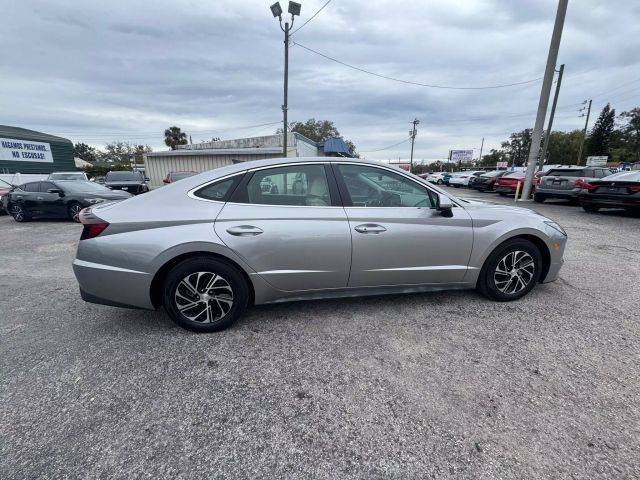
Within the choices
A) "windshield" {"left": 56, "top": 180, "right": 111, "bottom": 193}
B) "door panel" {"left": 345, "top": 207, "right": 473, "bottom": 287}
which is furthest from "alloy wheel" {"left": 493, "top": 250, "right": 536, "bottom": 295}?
"windshield" {"left": 56, "top": 180, "right": 111, "bottom": 193}

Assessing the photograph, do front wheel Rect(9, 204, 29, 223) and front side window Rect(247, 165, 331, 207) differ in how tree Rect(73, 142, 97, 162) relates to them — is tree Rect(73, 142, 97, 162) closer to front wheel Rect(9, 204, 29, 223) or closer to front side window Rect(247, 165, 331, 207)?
front wheel Rect(9, 204, 29, 223)

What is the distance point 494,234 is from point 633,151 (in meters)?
80.3

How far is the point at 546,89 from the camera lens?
12211 millimetres

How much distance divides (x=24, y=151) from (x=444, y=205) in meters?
26.1

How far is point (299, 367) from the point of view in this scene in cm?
225

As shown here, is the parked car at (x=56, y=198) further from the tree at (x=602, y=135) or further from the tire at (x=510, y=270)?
the tree at (x=602, y=135)

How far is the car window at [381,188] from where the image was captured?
286 cm

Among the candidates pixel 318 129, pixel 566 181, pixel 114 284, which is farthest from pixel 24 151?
pixel 318 129

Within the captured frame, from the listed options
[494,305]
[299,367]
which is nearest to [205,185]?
[299,367]

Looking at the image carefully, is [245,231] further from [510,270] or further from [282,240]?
[510,270]

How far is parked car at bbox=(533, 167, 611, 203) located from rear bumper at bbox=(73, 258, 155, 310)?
43.5 feet

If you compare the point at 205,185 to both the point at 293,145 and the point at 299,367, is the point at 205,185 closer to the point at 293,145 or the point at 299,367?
the point at 299,367

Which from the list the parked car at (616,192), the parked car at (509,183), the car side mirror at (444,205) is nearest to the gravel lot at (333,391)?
the car side mirror at (444,205)

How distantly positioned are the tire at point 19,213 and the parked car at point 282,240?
9.21 m
